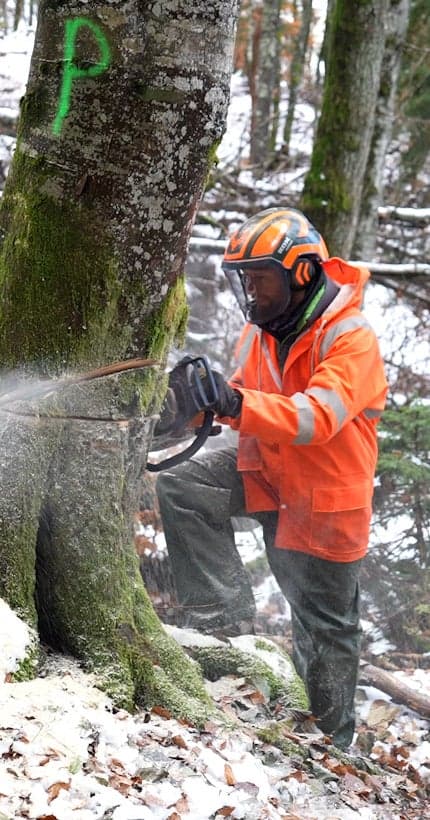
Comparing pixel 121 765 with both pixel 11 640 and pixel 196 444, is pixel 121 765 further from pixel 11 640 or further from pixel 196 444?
pixel 196 444

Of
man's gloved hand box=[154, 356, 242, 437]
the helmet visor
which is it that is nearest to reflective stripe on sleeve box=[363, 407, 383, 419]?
the helmet visor

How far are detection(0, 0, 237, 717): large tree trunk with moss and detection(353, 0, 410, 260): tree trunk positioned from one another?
19.8ft

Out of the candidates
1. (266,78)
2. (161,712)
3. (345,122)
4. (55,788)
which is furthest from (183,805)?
(266,78)

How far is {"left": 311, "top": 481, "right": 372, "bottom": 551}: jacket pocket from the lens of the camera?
4.50 metres

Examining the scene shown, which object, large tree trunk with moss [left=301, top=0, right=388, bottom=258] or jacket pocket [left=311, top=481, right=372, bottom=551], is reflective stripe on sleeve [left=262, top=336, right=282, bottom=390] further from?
large tree trunk with moss [left=301, top=0, right=388, bottom=258]

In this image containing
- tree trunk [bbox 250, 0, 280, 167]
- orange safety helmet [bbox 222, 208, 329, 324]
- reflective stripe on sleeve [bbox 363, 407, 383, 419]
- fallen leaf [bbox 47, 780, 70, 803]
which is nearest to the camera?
fallen leaf [bbox 47, 780, 70, 803]

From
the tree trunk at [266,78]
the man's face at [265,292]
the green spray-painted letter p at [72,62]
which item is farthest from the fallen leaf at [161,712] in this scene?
the tree trunk at [266,78]

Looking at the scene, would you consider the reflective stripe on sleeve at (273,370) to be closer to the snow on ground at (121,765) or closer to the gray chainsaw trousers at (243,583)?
the gray chainsaw trousers at (243,583)

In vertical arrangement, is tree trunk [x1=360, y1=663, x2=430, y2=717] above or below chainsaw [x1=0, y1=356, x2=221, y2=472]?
below

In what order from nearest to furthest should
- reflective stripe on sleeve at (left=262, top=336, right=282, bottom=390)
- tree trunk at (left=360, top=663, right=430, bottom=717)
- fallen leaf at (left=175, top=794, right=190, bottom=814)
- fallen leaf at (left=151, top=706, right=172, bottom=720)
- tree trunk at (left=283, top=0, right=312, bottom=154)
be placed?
fallen leaf at (left=175, top=794, right=190, bottom=814), fallen leaf at (left=151, top=706, right=172, bottom=720), reflective stripe on sleeve at (left=262, top=336, right=282, bottom=390), tree trunk at (left=360, top=663, right=430, bottom=717), tree trunk at (left=283, top=0, right=312, bottom=154)

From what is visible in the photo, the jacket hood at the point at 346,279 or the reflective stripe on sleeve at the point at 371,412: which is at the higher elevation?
the jacket hood at the point at 346,279

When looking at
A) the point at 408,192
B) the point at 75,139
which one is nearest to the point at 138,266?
the point at 75,139

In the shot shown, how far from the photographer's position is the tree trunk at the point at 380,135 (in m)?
8.80

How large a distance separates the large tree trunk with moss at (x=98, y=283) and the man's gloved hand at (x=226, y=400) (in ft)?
2.16
